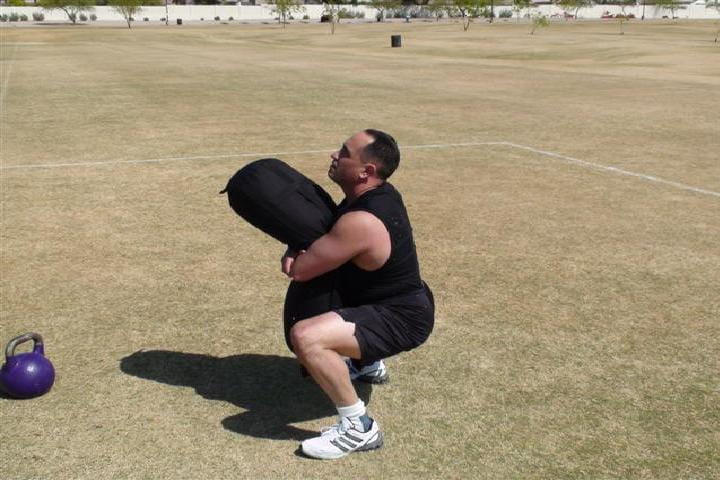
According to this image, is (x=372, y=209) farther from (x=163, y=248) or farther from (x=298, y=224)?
(x=163, y=248)

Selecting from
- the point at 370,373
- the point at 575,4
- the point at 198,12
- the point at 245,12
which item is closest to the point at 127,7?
the point at 198,12

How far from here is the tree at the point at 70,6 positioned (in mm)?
109062

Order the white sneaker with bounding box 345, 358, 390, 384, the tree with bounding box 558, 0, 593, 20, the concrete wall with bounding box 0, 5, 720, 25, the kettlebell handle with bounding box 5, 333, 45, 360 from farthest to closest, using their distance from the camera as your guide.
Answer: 1. the concrete wall with bounding box 0, 5, 720, 25
2. the tree with bounding box 558, 0, 593, 20
3. the white sneaker with bounding box 345, 358, 390, 384
4. the kettlebell handle with bounding box 5, 333, 45, 360

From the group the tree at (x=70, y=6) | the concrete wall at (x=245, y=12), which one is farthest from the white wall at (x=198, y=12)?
the tree at (x=70, y=6)

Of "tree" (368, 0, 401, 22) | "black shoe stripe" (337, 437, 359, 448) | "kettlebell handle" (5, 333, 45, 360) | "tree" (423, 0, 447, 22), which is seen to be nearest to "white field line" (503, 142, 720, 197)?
"black shoe stripe" (337, 437, 359, 448)

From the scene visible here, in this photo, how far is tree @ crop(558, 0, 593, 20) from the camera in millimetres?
116812

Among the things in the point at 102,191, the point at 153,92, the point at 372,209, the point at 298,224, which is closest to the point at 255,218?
the point at 298,224

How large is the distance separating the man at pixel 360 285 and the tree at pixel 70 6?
4470 inches

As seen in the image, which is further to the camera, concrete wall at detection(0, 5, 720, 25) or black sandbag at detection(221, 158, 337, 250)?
concrete wall at detection(0, 5, 720, 25)

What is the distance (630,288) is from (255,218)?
3837mm

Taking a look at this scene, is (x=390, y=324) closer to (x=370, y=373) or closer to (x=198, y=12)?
(x=370, y=373)

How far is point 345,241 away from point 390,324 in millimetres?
562

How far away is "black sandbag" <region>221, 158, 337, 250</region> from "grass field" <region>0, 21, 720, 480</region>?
1.14 metres

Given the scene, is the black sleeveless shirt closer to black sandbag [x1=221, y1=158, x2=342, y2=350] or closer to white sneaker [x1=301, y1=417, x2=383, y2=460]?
black sandbag [x1=221, y1=158, x2=342, y2=350]
